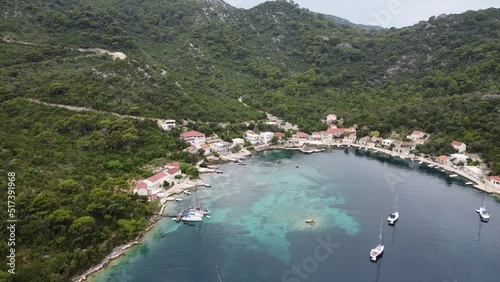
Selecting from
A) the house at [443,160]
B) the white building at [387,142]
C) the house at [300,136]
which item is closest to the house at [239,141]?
the house at [300,136]

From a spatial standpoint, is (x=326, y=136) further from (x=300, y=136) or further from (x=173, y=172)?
(x=173, y=172)

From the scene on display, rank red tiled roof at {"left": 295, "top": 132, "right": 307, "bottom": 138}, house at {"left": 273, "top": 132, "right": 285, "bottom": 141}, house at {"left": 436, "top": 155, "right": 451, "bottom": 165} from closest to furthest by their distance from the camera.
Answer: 1. house at {"left": 436, "top": 155, "right": 451, "bottom": 165}
2. house at {"left": 273, "top": 132, "right": 285, "bottom": 141}
3. red tiled roof at {"left": 295, "top": 132, "right": 307, "bottom": 138}

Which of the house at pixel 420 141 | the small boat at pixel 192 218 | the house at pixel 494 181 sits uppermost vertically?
the house at pixel 420 141

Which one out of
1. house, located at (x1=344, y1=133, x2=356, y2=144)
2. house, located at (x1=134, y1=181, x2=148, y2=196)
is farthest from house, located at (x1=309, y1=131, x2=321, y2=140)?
house, located at (x1=134, y1=181, x2=148, y2=196)

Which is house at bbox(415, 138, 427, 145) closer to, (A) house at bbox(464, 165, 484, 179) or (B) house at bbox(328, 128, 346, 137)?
(A) house at bbox(464, 165, 484, 179)

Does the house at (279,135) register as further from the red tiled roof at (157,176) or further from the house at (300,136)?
the red tiled roof at (157,176)

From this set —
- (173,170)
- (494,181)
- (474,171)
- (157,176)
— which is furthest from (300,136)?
(157,176)

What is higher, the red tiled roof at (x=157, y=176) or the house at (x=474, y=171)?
the house at (x=474, y=171)
